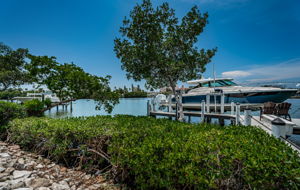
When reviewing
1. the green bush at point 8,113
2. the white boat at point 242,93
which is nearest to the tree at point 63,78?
the green bush at point 8,113

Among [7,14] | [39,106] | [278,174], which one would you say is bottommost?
[278,174]

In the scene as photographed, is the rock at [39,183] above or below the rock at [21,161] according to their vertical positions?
below

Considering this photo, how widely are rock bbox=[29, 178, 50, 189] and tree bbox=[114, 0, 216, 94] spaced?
560cm

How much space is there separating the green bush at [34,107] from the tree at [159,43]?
5263 mm

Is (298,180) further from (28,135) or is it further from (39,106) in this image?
(39,106)

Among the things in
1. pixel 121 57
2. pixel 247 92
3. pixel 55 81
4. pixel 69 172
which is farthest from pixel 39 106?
pixel 247 92

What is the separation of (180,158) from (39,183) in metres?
3.10

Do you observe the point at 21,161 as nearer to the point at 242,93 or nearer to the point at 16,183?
the point at 16,183

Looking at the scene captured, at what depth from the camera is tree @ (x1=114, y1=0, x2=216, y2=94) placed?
683 centimetres

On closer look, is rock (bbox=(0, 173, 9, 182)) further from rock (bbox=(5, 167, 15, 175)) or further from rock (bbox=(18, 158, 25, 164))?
rock (bbox=(18, 158, 25, 164))

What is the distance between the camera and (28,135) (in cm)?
497

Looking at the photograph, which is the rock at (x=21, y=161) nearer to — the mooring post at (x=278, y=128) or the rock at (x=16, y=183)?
the rock at (x=16, y=183)

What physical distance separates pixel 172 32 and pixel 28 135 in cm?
714

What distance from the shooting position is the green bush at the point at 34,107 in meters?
7.95
